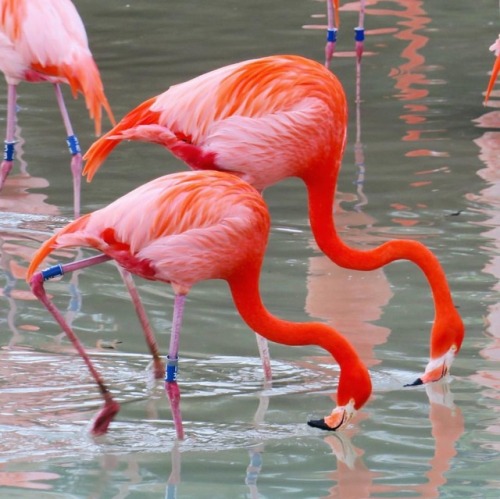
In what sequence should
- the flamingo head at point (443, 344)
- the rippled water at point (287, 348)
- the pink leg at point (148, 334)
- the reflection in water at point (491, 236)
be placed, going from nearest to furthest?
1. the rippled water at point (287, 348)
2. the flamingo head at point (443, 344)
3. the reflection in water at point (491, 236)
4. the pink leg at point (148, 334)

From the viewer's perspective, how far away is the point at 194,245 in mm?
3502

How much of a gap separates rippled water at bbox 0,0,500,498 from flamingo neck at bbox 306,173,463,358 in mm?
200

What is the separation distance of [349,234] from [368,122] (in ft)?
5.35

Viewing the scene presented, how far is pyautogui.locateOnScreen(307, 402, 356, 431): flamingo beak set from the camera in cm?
345

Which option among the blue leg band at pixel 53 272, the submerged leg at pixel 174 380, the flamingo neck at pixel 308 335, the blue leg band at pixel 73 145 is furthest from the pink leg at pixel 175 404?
the blue leg band at pixel 73 145

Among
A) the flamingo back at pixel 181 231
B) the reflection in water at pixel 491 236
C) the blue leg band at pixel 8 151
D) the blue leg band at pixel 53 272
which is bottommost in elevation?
the reflection in water at pixel 491 236

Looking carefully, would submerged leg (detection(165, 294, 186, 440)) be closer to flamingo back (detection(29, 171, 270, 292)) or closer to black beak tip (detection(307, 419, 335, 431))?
flamingo back (detection(29, 171, 270, 292))

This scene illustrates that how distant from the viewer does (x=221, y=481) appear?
130 inches

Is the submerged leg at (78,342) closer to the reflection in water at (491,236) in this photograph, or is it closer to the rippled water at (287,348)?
the rippled water at (287,348)

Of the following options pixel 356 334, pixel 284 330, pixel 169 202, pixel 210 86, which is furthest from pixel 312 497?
pixel 210 86

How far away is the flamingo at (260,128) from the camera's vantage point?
13.2 feet

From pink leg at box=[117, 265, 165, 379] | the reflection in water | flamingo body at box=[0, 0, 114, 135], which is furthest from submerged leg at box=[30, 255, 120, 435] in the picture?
flamingo body at box=[0, 0, 114, 135]

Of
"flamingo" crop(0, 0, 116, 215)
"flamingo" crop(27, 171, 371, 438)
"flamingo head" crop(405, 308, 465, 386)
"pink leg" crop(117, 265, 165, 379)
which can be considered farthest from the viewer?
→ "flamingo" crop(0, 0, 116, 215)

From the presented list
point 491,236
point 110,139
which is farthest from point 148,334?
point 491,236
